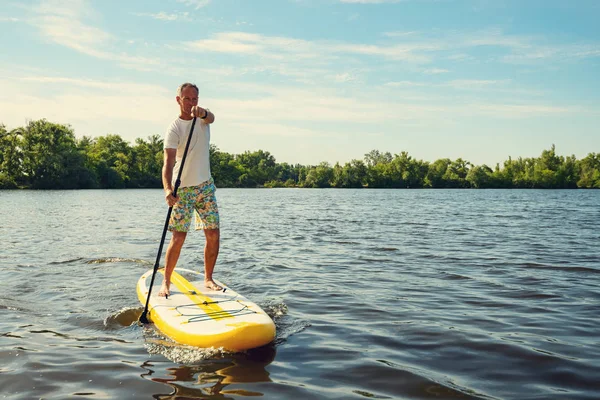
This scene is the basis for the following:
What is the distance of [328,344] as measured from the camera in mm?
5605

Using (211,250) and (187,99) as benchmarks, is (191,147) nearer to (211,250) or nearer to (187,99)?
(187,99)

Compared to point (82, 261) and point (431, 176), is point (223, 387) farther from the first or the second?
point (431, 176)

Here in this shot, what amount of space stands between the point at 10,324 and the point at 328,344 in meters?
4.00

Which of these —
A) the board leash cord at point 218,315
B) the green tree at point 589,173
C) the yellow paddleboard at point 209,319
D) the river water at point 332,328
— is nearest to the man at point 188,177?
the yellow paddleboard at point 209,319

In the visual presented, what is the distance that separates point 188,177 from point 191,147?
1.32ft

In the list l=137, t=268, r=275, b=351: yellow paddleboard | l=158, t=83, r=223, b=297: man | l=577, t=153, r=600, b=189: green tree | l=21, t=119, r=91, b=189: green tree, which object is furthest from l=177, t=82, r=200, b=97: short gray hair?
l=577, t=153, r=600, b=189: green tree

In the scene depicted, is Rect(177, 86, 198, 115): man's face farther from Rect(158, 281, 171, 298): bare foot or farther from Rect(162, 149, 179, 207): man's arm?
Rect(158, 281, 171, 298): bare foot

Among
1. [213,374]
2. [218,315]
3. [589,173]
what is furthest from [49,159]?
[589,173]

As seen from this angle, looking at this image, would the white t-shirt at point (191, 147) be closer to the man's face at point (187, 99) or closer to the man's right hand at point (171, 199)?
the man's face at point (187, 99)

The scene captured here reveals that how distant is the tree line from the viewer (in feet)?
270

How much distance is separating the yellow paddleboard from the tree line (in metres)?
84.4

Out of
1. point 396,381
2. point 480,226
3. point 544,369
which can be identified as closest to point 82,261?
point 396,381

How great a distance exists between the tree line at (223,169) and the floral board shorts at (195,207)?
276 feet

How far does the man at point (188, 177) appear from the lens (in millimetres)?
6504
